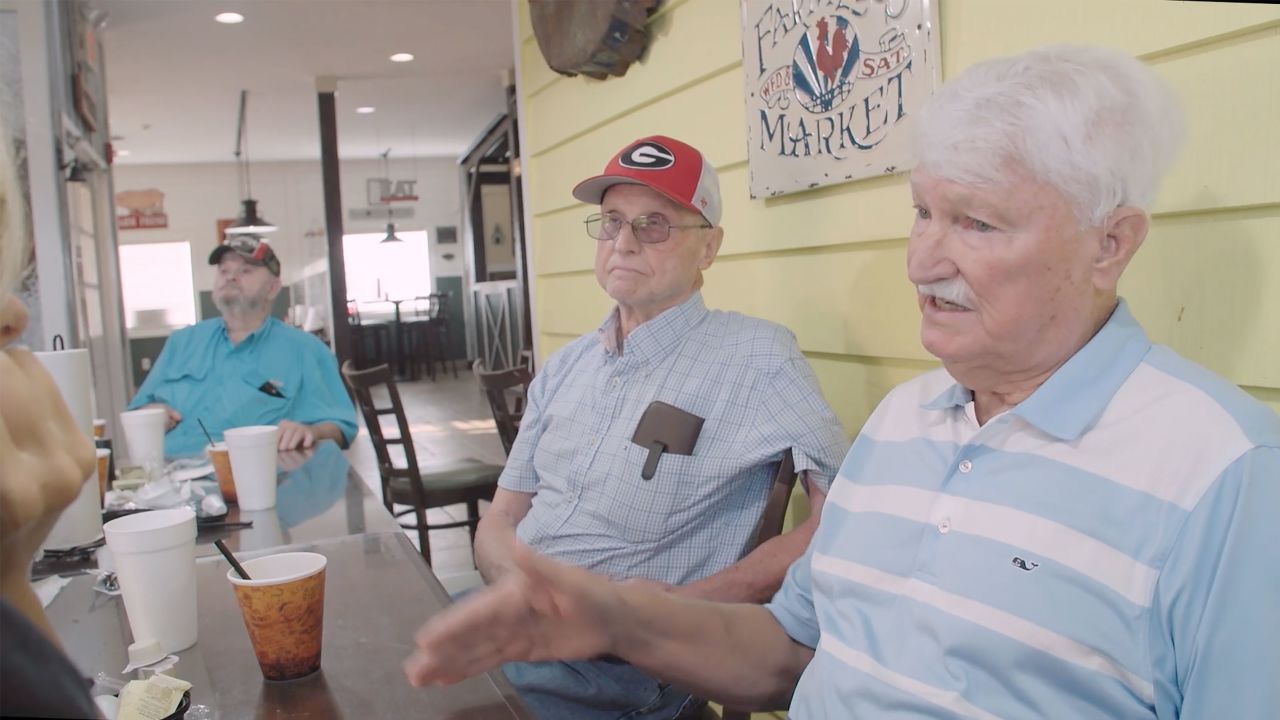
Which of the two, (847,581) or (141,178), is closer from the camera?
(847,581)

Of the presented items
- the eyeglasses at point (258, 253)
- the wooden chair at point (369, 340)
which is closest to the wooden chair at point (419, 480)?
the eyeglasses at point (258, 253)

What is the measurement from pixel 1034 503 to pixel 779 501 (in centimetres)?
73

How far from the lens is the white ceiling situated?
20.4 ft

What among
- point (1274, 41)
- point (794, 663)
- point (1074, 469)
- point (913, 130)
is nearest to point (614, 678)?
point (794, 663)

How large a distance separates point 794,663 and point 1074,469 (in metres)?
0.50

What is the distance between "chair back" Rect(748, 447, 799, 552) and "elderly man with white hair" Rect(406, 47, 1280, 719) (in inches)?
18.3

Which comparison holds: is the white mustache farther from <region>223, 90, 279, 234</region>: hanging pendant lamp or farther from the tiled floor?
<region>223, 90, 279, 234</region>: hanging pendant lamp

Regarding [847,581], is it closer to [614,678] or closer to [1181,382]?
[1181,382]

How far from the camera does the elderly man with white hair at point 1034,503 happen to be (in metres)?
0.89

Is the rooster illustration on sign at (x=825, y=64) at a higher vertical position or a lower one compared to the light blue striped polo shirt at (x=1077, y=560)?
higher

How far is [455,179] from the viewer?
1470cm

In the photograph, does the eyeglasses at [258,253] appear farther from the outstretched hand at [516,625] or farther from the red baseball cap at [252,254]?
the outstretched hand at [516,625]

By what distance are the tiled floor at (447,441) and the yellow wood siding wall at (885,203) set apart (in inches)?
48.8

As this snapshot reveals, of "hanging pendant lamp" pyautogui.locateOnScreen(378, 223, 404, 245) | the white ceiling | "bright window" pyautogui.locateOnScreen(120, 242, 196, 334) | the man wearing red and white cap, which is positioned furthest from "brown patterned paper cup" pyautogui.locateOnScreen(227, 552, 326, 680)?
"bright window" pyautogui.locateOnScreen(120, 242, 196, 334)
